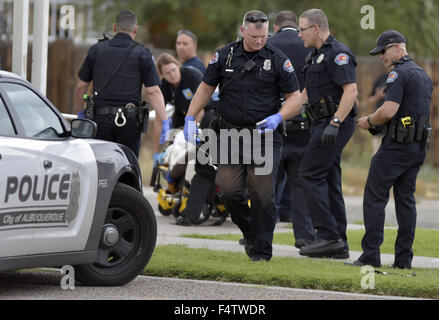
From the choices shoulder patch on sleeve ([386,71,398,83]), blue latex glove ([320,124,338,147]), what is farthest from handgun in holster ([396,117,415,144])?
blue latex glove ([320,124,338,147])

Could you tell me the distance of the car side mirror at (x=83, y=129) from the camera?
7.71 metres

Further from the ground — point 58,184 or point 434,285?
point 58,184

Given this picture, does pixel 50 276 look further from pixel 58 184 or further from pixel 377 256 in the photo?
pixel 377 256

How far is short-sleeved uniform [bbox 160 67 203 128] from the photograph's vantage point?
12383 millimetres

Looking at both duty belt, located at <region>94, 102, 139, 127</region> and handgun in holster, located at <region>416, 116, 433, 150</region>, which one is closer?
handgun in holster, located at <region>416, 116, 433, 150</region>

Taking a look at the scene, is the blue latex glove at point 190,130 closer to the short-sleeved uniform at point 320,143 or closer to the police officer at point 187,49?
the short-sleeved uniform at point 320,143

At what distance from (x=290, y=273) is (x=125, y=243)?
130 cm

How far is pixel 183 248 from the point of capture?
1003cm

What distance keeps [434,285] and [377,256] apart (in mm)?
1261

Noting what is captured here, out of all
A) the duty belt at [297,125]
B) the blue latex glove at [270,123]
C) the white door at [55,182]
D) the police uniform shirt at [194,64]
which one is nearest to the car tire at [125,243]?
the white door at [55,182]

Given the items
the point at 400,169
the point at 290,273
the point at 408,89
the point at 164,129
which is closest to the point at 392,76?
the point at 408,89

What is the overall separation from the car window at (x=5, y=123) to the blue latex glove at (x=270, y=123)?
2401mm

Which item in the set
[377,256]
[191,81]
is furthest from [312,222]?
[191,81]

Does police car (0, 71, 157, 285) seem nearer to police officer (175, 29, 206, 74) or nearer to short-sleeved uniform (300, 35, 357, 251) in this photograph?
short-sleeved uniform (300, 35, 357, 251)
